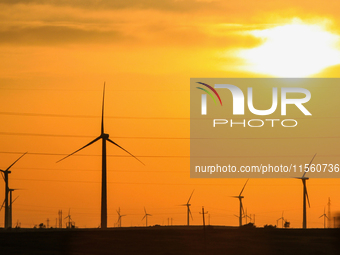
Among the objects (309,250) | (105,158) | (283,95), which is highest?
(283,95)

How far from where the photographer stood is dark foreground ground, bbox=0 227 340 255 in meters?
91.1

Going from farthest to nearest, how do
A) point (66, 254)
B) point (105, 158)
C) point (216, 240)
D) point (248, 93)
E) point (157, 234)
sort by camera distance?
1. point (105, 158)
2. point (248, 93)
3. point (157, 234)
4. point (216, 240)
5. point (66, 254)

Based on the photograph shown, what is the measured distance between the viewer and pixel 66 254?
86.1 metres

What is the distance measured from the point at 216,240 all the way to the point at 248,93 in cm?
3398

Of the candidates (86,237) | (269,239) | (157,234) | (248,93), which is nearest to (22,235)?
(86,237)

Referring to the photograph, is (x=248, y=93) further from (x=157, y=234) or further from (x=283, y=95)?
(x=157, y=234)

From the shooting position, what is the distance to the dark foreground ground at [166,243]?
91.1m

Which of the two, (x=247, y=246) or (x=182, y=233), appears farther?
(x=182, y=233)

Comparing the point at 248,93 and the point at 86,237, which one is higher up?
the point at 248,93

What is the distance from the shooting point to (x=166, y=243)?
334ft

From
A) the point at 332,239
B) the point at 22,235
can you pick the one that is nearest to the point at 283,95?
the point at 332,239

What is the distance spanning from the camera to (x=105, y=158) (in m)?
158

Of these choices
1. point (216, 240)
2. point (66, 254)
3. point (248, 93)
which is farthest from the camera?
point (248, 93)

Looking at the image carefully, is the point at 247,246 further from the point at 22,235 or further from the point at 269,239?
the point at 22,235
